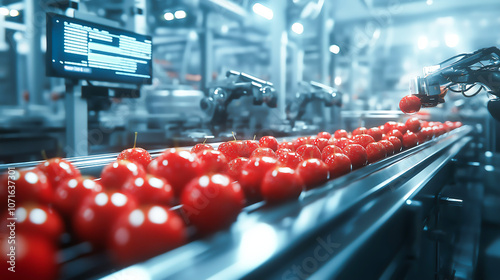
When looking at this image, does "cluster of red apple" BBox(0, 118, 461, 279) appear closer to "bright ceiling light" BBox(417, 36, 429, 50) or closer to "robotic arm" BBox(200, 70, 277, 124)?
"robotic arm" BBox(200, 70, 277, 124)

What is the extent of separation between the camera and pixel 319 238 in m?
0.83

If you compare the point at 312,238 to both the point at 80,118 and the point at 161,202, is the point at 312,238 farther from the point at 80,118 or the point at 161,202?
the point at 80,118

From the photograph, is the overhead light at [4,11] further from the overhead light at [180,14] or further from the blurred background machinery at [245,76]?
the overhead light at [180,14]

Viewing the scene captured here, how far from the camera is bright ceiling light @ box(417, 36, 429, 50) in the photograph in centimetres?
1104

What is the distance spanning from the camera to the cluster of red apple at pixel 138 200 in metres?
0.59

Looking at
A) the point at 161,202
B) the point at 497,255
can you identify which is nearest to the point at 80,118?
the point at 161,202

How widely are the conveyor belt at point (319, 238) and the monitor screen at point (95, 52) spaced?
2.33 m

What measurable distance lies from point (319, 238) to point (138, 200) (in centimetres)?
41

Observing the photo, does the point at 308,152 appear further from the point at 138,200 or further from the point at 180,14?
Answer: the point at 180,14

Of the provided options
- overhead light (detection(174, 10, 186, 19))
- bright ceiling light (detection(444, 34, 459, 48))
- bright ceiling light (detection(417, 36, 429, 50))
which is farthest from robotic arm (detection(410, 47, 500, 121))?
bright ceiling light (detection(417, 36, 429, 50))

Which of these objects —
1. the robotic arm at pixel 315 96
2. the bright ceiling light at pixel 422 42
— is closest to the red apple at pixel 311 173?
the robotic arm at pixel 315 96

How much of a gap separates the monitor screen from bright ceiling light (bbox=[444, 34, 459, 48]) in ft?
32.1

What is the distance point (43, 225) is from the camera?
59cm

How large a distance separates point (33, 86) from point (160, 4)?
2.88 metres
